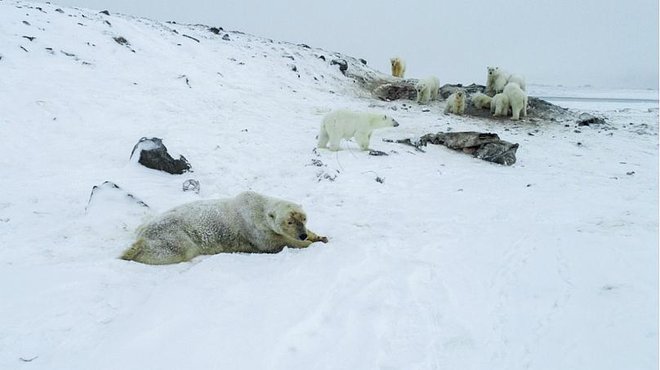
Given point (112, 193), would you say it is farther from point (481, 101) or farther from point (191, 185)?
point (481, 101)

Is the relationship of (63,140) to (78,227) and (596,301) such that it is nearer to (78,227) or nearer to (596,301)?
(78,227)

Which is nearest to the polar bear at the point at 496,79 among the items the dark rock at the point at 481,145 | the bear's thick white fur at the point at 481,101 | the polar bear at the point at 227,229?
the bear's thick white fur at the point at 481,101

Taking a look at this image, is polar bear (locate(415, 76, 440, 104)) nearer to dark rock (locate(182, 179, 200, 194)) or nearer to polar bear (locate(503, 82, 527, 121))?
polar bear (locate(503, 82, 527, 121))

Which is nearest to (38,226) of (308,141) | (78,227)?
(78,227)

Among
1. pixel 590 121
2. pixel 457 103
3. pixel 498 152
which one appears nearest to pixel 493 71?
pixel 457 103

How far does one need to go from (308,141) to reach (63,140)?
5182 millimetres

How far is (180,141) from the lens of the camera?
364 inches

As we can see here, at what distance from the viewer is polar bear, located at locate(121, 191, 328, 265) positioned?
4918 millimetres

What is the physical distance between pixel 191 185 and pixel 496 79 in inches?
680

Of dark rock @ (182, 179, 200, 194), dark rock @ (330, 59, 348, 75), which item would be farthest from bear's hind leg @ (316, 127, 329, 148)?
dark rock @ (330, 59, 348, 75)

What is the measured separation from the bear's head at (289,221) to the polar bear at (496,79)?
57.1 feet

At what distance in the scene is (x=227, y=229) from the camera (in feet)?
17.5

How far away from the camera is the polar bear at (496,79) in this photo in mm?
20172

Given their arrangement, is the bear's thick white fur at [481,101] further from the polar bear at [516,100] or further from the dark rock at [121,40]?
the dark rock at [121,40]
